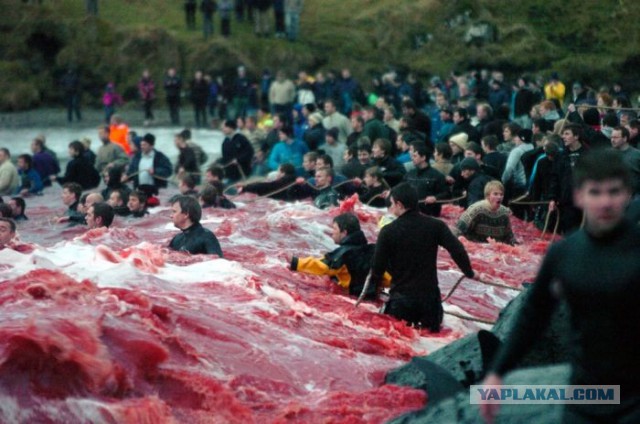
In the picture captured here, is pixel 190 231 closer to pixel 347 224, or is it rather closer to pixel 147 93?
pixel 347 224

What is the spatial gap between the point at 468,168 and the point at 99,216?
469cm

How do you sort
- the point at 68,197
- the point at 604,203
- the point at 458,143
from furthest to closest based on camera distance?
the point at 458,143 < the point at 68,197 < the point at 604,203

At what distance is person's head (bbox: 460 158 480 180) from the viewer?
14.8 meters

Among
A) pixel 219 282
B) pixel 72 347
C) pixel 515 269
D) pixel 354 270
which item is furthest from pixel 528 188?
pixel 72 347

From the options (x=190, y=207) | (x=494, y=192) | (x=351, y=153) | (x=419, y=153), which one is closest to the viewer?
(x=190, y=207)

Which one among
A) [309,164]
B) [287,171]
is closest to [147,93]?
[287,171]

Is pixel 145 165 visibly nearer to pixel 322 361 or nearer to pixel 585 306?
pixel 322 361

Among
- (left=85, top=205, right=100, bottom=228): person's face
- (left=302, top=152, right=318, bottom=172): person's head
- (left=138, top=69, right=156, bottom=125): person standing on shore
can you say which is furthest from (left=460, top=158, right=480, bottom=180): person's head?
(left=138, top=69, right=156, bottom=125): person standing on shore

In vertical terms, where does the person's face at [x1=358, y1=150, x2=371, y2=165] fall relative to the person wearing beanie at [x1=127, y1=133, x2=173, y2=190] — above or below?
above

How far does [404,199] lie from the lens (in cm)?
899

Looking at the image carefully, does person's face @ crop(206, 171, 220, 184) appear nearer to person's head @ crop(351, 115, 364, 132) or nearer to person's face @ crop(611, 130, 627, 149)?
person's head @ crop(351, 115, 364, 132)

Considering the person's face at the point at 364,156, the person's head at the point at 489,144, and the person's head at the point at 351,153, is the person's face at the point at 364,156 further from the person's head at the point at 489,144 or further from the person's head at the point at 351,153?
the person's head at the point at 489,144

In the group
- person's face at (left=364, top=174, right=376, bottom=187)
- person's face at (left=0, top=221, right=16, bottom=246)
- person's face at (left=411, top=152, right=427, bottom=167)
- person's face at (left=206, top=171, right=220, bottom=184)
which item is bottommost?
person's face at (left=206, top=171, right=220, bottom=184)

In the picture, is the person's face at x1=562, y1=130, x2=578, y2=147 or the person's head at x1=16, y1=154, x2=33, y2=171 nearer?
the person's face at x1=562, y1=130, x2=578, y2=147
